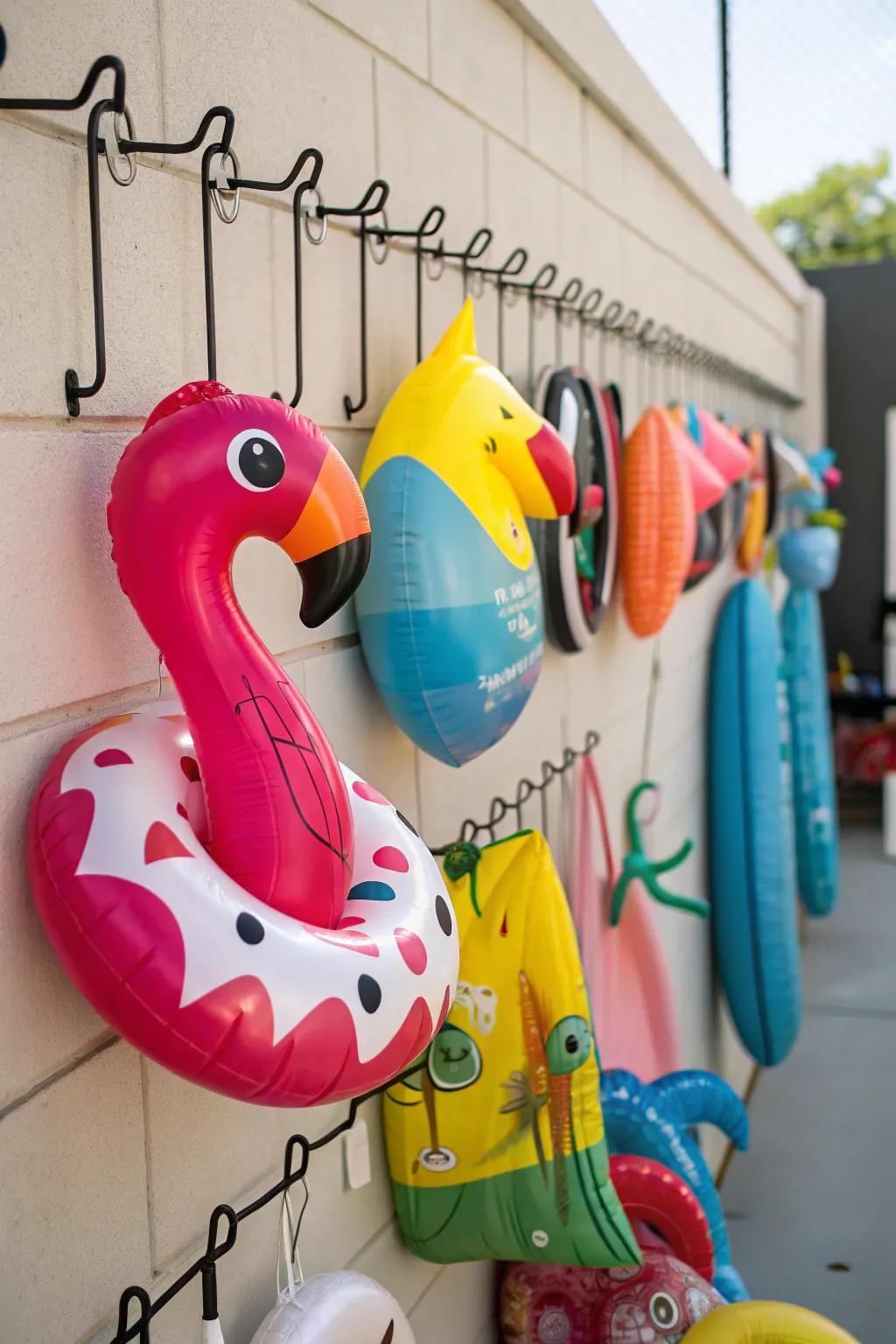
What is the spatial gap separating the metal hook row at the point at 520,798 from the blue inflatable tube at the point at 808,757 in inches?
78.7

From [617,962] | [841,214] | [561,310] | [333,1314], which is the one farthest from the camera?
[841,214]

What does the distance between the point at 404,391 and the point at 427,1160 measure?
0.69 metres

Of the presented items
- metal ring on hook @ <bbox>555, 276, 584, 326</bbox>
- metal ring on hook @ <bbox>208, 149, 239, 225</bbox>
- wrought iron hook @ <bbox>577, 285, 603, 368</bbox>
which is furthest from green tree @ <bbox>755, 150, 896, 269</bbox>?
metal ring on hook @ <bbox>208, 149, 239, 225</bbox>

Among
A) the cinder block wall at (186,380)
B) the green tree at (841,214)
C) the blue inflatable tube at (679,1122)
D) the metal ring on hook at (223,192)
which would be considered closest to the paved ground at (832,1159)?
the blue inflatable tube at (679,1122)

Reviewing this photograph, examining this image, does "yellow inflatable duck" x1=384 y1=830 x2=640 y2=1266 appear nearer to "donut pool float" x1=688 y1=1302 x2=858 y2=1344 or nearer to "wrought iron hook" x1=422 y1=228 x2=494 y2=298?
"donut pool float" x1=688 y1=1302 x2=858 y2=1344

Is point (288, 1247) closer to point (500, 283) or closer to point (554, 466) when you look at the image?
point (554, 466)

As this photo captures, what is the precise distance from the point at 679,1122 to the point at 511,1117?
1.92 ft

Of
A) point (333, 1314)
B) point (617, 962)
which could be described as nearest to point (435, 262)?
point (333, 1314)

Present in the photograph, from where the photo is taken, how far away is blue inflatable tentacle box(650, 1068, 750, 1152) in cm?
167

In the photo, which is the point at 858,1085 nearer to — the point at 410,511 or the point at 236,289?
the point at 410,511

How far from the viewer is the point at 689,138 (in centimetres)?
236

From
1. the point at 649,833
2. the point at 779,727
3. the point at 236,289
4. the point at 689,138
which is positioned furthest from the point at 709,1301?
the point at 689,138

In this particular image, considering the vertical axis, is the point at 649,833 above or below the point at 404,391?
below

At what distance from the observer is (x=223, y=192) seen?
0.83 m
